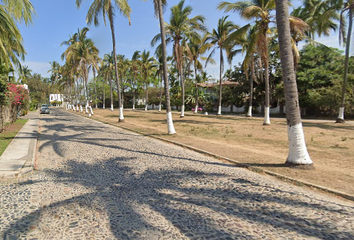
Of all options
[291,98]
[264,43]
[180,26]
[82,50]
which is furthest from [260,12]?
[82,50]

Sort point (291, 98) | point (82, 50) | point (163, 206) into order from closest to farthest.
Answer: point (163, 206)
point (291, 98)
point (82, 50)

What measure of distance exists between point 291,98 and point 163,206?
4.41 m

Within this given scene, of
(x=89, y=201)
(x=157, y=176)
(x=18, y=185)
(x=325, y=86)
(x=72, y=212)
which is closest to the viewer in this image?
(x=72, y=212)

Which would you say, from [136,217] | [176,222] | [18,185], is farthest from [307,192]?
[18,185]

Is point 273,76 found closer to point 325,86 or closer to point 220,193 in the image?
point 325,86

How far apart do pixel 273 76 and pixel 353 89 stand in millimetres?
10980

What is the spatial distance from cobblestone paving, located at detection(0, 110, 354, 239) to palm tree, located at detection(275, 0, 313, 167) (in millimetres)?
1276

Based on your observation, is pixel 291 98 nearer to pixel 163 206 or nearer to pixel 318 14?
pixel 163 206

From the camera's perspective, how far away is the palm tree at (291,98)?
619 cm

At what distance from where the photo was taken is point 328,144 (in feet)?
33.0

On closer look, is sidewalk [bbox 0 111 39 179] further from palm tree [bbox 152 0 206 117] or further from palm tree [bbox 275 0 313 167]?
palm tree [bbox 152 0 206 117]

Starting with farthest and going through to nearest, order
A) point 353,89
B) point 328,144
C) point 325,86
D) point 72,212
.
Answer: point 325,86 < point 353,89 < point 328,144 < point 72,212

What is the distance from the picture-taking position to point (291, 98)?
243 inches

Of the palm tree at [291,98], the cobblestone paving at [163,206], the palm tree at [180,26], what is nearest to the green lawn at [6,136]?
the cobblestone paving at [163,206]
